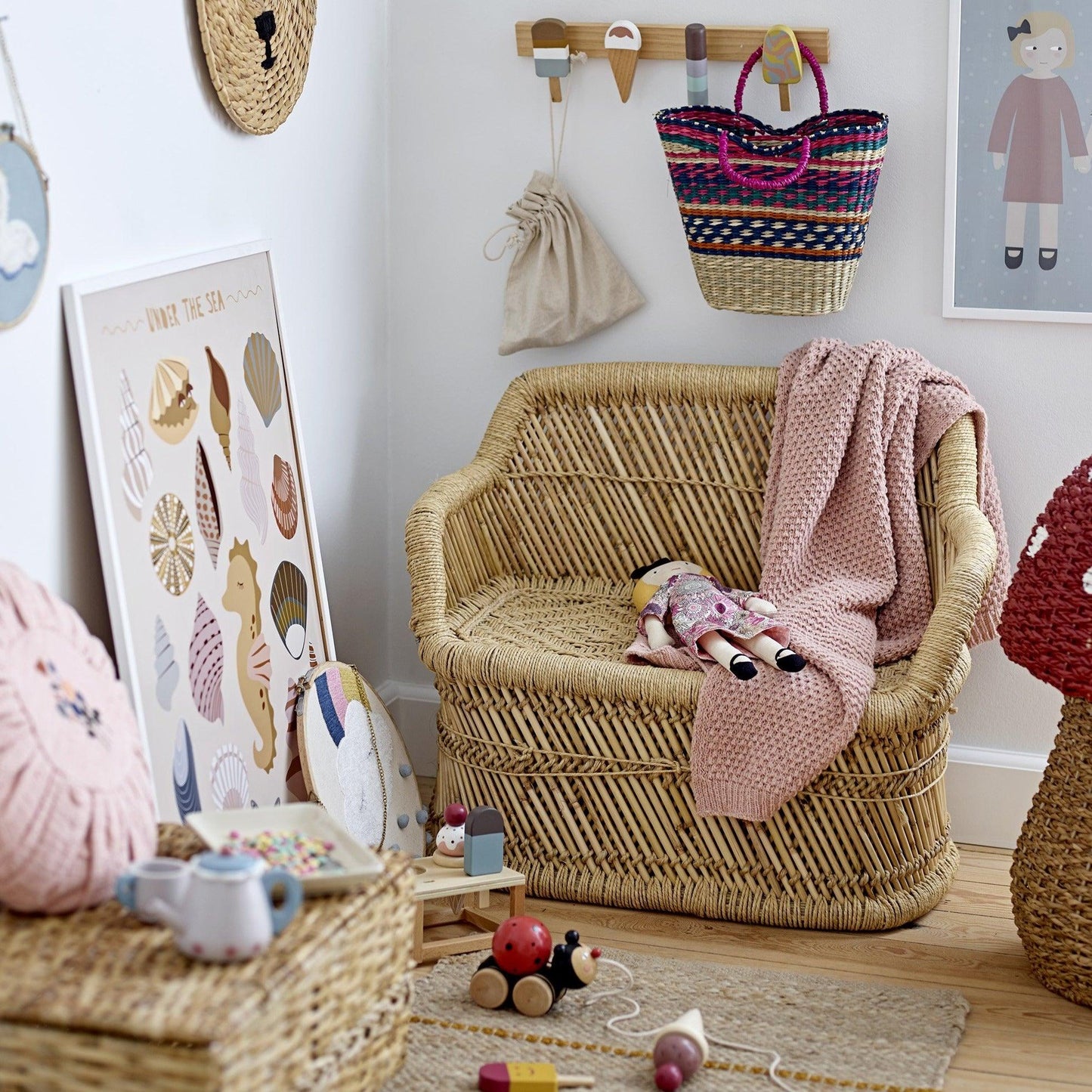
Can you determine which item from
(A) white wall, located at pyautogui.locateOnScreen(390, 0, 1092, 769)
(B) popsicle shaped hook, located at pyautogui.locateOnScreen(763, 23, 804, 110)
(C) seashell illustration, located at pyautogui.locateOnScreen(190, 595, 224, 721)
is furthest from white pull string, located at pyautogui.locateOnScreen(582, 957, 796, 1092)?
(B) popsicle shaped hook, located at pyautogui.locateOnScreen(763, 23, 804, 110)

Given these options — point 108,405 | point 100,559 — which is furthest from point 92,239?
point 100,559

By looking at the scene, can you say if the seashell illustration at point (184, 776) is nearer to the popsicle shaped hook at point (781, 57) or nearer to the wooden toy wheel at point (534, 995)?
the wooden toy wheel at point (534, 995)

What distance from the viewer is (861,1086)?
1833 mm

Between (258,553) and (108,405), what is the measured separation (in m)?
0.43

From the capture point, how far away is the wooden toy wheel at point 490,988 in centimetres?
199

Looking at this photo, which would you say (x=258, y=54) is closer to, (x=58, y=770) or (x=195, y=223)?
(x=195, y=223)

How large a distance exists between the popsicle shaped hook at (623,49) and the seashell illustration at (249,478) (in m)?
1.01

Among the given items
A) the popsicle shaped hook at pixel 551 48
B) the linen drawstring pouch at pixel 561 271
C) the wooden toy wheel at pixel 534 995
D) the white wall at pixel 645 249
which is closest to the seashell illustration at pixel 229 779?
the wooden toy wheel at pixel 534 995

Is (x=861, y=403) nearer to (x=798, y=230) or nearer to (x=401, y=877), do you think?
(x=798, y=230)

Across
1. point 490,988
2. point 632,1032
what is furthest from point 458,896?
point 632,1032

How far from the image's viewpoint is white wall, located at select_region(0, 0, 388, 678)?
1.76m

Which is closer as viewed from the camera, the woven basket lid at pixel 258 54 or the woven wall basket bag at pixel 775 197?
the woven basket lid at pixel 258 54

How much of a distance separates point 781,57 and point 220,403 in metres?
1.17

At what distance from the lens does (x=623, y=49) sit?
2643 mm
